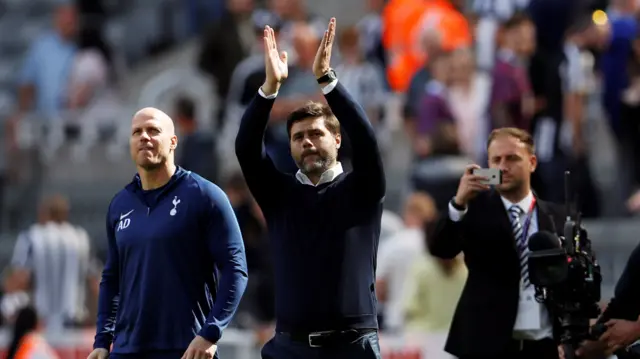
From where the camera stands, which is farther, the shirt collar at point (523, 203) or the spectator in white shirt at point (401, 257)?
the spectator in white shirt at point (401, 257)

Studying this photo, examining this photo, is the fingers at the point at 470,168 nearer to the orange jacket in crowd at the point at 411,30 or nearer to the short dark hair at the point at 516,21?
the short dark hair at the point at 516,21

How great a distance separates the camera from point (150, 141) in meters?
9.95

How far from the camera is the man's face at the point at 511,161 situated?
10500 mm

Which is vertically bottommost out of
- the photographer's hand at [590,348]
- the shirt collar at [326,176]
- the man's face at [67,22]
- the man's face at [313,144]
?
the photographer's hand at [590,348]

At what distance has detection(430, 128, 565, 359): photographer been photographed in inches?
409

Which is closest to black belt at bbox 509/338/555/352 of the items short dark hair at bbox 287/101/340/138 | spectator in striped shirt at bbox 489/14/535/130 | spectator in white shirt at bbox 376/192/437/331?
short dark hair at bbox 287/101/340/138

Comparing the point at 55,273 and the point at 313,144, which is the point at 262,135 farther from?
the point at 55,273

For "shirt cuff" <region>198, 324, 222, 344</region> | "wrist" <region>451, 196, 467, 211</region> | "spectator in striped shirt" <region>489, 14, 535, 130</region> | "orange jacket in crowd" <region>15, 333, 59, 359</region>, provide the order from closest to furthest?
"shirt cuff" <region>198, 324, 222, 344</region> → "wrist" <region>451, 196, 467, 211</region> → "orange jacket in crowd" <region>15, 333, 59, 359</region> → "spectator in striped shirt" <region>489, 14, 535, 130</region>

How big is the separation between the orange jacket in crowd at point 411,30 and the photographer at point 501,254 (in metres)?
6.89

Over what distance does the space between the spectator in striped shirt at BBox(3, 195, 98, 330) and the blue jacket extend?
24.1 ft

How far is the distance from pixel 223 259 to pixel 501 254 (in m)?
1.67

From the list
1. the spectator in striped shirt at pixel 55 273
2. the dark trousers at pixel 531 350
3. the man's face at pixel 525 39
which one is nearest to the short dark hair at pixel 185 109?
the spectator in striped shirt at pixel 55 273

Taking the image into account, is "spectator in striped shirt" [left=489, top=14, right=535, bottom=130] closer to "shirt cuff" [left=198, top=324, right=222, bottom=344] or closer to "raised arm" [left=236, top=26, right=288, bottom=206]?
"raised arm" [left=236, top=26, right=288, bottom=206]

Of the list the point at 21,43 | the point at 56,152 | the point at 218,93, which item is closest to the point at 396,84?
the point at 218,93
